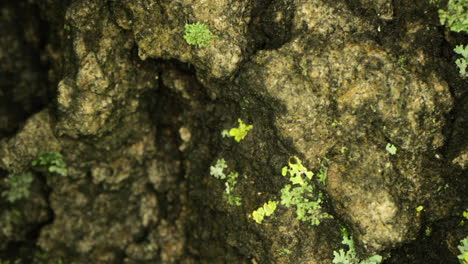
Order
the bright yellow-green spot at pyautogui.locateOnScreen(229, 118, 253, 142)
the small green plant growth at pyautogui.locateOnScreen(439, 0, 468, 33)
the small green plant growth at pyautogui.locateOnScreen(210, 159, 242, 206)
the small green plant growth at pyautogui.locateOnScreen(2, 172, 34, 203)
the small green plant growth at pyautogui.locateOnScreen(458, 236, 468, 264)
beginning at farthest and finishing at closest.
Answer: the small green plant growth at pyautogui.locateOnScreen(2, 172, 34, 203) < the small green plant growth at pyautogui.locateOnScreen(210, 159, 242, 206) < the bright yellow-green spot at pyautogui.locateOnScreen(229, 118, 253, 142) < the small green plant growth at pyautogui.locateOnScreen(458, 236, 468, 264) < the small green plant growth at pyautogui.locateOnScreen(439, 0, 468, 33)

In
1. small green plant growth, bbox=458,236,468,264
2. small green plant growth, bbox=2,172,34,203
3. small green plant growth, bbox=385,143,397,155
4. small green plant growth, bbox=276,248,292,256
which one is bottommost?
small green plant growth, bbox=2,172,34,203

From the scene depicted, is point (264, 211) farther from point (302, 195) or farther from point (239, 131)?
point (239, 131)

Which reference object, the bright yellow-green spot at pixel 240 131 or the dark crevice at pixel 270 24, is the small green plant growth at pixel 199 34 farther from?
the bright yellow-green spot at pixel 240 131

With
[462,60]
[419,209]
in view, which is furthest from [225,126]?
[462,60]

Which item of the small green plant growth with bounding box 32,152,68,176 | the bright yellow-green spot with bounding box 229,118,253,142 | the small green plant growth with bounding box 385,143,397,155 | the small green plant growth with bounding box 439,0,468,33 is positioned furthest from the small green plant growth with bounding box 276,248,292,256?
the small green plant growth with bounding box 32,152,68,176

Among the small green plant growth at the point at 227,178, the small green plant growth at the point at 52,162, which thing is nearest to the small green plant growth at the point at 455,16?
the small green plant growth at the point at 227,178

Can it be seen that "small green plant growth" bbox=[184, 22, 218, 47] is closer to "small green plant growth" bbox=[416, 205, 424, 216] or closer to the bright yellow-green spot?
the bright yellow-green spot
